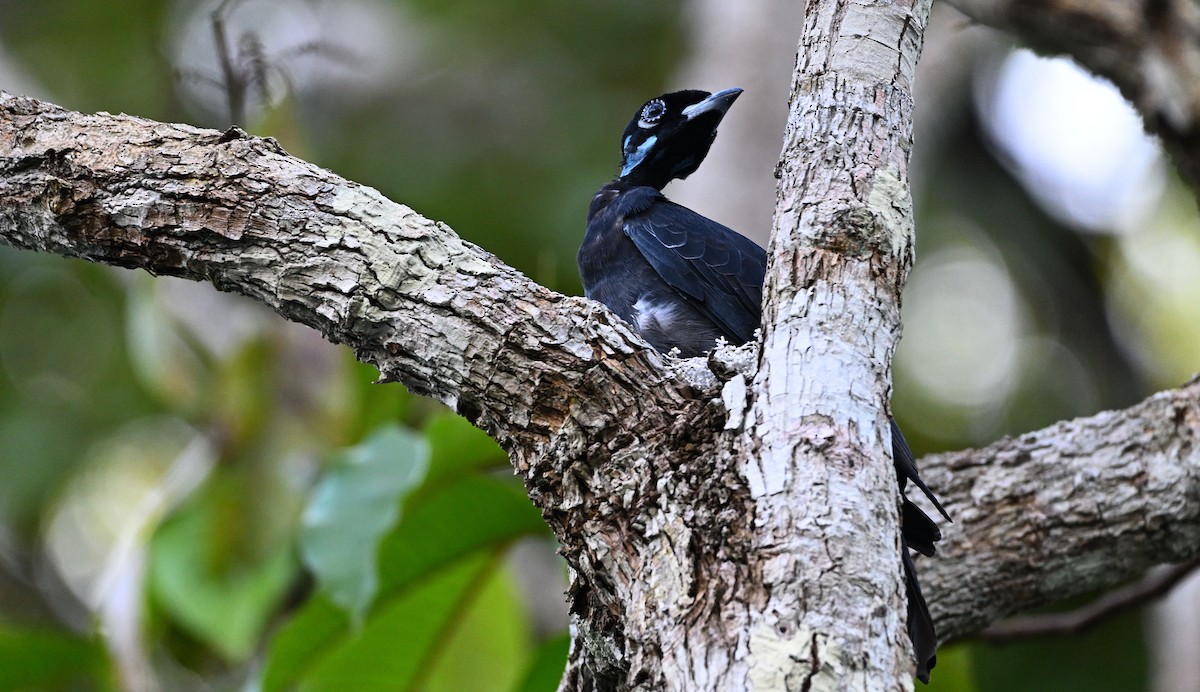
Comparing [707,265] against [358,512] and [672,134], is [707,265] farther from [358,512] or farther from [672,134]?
[358,512]

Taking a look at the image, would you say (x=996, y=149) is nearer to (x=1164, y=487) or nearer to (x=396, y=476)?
(x=1164, y=487)

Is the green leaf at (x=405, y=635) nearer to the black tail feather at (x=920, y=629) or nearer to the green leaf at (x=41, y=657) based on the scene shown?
the green leaf at (x=41, y=657)

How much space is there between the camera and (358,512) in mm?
3262

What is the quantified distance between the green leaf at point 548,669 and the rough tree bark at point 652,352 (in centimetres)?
117

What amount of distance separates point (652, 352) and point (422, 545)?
1776 millimetres

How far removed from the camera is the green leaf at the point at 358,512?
3.12m

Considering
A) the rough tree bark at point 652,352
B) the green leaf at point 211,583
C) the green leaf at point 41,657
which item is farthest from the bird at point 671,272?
the green leaf at point 41,657

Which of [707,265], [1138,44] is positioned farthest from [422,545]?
[1138,44]

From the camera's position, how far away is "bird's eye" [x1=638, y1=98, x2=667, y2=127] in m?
4.30

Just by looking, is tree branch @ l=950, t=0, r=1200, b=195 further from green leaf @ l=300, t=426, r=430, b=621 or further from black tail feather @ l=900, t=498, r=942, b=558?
green leaf @ l=300, t=426, r=430, b=621

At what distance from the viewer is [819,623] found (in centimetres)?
169

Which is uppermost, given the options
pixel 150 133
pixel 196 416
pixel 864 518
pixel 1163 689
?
pixel 196 416

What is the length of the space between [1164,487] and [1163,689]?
2.66m

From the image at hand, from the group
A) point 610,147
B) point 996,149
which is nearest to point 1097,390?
point 996,149
